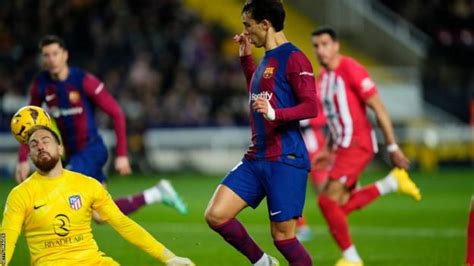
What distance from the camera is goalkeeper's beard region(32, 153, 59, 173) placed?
7.64 m

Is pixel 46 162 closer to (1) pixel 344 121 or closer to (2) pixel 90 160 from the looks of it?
(2) pixel 90 160

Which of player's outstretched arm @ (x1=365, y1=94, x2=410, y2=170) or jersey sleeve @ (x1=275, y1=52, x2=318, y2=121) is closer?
jersey sleeve @ (x1=275, y1=52, x2=318, y2=121)

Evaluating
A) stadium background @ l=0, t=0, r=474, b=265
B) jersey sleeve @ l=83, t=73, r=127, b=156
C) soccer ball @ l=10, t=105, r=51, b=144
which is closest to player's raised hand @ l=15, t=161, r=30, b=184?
jersey sleeve @ l=83, t=73, r=127, b=156

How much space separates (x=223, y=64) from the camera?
2873cm

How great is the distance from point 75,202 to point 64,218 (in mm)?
132

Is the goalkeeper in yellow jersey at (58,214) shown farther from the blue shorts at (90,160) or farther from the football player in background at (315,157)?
the football player in background at (315,157)

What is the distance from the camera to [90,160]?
12008 mm

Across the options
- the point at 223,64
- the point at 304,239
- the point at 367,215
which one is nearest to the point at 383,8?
the point at 223,64

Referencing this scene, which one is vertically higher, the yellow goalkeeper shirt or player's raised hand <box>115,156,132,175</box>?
the yellow goalkeeper shirt

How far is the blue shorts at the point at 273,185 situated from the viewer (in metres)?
8.59

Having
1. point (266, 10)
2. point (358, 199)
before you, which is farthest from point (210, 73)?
point (266, 10)

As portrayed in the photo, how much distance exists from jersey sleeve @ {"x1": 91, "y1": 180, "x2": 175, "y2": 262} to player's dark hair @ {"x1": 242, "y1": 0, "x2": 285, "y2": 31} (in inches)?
70.6

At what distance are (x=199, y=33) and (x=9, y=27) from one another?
4845 millimetres

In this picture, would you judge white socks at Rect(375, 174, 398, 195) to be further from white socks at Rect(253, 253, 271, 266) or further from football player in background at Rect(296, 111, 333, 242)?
white socks at Rect(253, 253, 271, 266)
